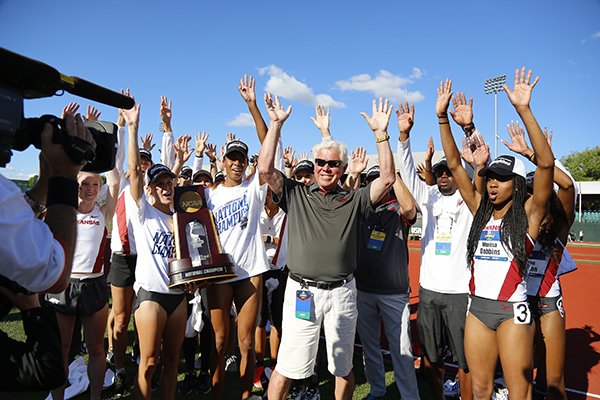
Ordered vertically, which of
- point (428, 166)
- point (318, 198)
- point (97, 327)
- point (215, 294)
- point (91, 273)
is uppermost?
point (428, 166)

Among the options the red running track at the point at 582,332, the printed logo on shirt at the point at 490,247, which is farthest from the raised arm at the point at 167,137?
the red running track at the point at 582,332

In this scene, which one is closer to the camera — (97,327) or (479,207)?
(479,207)

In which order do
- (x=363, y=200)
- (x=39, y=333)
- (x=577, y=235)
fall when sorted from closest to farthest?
1. (x=39, y=333)
2. (x=363, y=200)
3. (x=577, y=235)

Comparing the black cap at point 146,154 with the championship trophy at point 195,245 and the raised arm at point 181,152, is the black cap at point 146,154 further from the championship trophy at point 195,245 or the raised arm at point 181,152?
the championship trophy at point 195,245

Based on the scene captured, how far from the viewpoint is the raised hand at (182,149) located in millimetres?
5121

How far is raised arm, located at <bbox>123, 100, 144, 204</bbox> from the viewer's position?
364 centimetres

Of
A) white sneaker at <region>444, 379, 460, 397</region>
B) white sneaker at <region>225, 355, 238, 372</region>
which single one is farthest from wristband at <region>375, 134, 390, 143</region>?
white sneaker at <region>225, 355, 238, 372</region>

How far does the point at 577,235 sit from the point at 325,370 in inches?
1373

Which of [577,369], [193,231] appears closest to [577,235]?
[577,369]

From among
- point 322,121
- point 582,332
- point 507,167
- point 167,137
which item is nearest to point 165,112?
point 167,137

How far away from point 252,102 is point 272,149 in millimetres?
805

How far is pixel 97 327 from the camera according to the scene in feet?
12.3

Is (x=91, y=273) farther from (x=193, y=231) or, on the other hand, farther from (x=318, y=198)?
(x=318, y=198)

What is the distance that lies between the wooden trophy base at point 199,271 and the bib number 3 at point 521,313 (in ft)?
7.44
